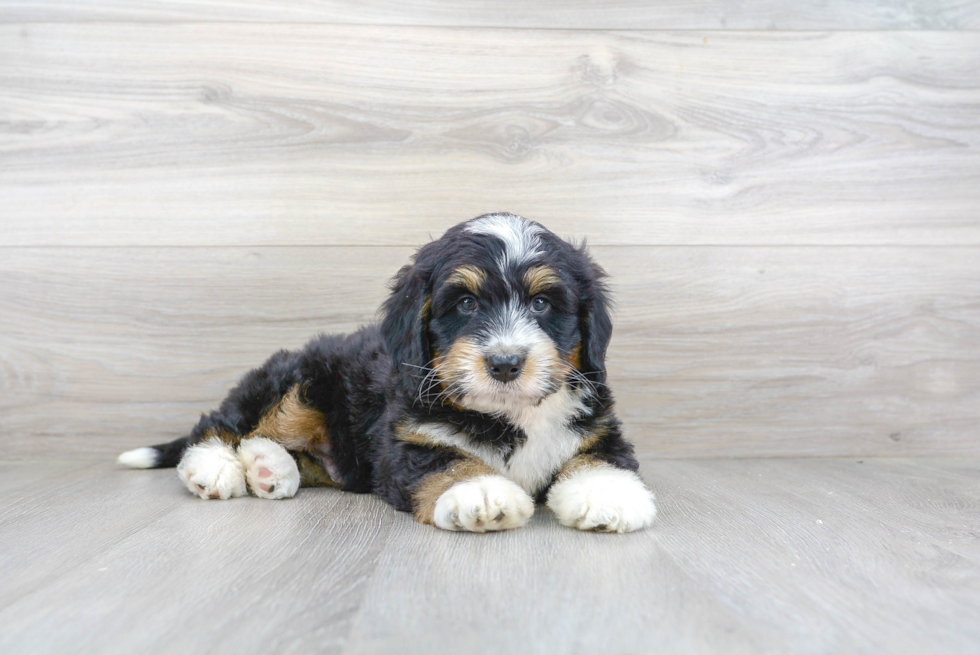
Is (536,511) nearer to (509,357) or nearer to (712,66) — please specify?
(509,357)

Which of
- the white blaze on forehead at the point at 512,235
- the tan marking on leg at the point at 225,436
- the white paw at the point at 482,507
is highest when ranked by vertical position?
the white blaze on forehead at the point at 512,235

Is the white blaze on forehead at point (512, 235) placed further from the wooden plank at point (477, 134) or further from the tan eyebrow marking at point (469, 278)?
the wooden plank at point (477, 134)

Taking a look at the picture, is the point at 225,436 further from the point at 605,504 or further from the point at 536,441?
the point at 605,504

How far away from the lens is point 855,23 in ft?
12.0

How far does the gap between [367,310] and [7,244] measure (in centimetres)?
163

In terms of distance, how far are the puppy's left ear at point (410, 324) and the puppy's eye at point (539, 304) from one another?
33 cm

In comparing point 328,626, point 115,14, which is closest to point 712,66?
point 115,14

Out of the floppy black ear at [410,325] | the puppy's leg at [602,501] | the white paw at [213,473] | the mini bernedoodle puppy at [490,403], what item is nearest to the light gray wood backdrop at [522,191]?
the white paw at [213,473]

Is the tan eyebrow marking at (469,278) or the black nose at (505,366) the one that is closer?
the black nose at (505,366)

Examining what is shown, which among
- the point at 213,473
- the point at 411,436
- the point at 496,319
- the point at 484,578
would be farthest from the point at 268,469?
the point at 484,578

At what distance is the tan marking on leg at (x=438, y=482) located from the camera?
7.58 feet

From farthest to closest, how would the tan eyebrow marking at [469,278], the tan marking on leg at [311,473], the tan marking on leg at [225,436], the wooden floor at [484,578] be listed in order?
the tan marking on leg at [311,473], the tan marking on leg at [225,436], the tan eyebrow marking at [469,278], the wooden floor at [484,578]

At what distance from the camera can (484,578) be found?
1.79m

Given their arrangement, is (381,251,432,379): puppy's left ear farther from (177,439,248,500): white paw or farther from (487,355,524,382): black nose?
(177,439,248,500): white paw
